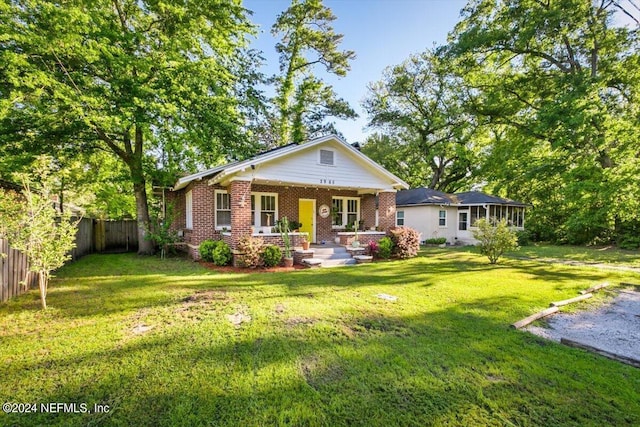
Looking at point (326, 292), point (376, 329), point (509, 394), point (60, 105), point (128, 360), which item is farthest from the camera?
point (60, 105)

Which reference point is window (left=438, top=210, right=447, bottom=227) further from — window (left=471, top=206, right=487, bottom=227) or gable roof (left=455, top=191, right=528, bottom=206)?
window (left=471, top=206, right=487, bottom=227)

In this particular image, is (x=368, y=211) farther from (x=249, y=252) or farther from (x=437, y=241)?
(x=249, y=252)

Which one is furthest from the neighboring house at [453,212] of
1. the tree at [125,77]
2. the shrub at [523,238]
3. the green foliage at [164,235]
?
the green foliage at [164,235]

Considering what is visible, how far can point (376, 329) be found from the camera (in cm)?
446

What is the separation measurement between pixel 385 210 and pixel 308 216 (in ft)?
11.9

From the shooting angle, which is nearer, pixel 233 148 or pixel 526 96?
pixel 233 148

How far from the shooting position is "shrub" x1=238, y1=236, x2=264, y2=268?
9375 mm

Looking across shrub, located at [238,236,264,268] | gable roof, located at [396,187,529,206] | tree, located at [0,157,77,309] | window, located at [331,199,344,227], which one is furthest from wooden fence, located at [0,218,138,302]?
gable roof, located at [396,187,529,206]

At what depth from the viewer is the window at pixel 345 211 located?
47.3 feet

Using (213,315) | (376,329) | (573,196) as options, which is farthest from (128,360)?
(573,196)

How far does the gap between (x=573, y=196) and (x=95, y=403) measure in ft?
56.4

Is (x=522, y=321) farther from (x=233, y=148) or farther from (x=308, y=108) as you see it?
(x=308, y=108)

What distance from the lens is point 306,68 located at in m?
23.2

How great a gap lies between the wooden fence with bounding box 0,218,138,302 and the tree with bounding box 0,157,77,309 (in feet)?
2.15
